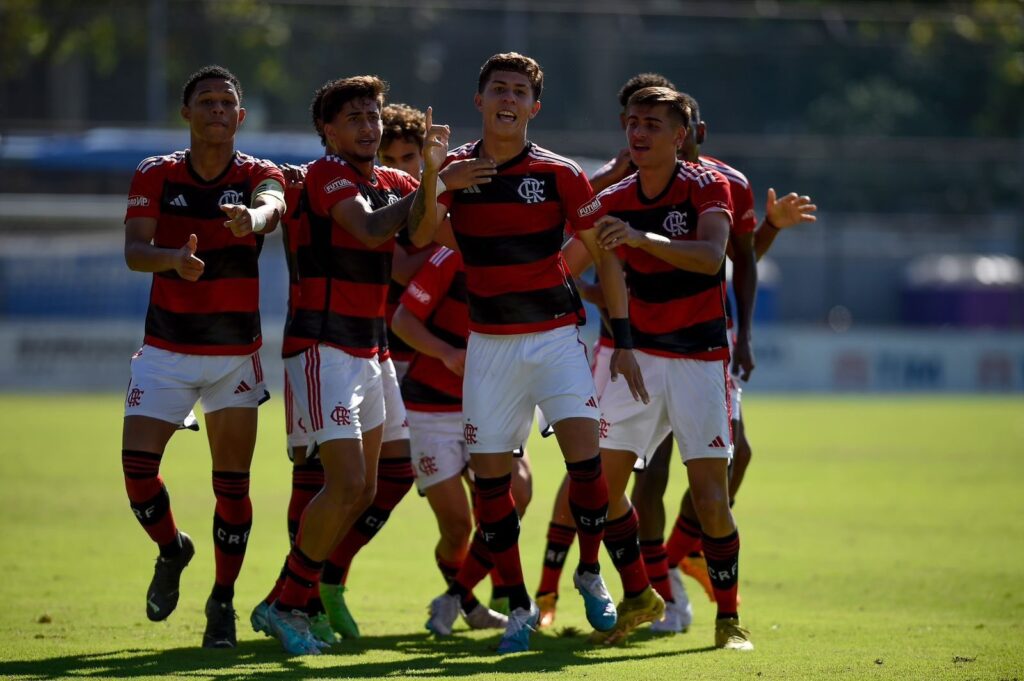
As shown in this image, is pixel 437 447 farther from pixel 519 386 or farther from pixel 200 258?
pixel 200 258

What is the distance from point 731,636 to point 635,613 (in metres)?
0.50

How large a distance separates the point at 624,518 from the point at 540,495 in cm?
710

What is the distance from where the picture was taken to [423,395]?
840cm

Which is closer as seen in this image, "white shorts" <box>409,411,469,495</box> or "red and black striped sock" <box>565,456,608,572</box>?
"red and black striped sock" <box>565,456,608,572</box>

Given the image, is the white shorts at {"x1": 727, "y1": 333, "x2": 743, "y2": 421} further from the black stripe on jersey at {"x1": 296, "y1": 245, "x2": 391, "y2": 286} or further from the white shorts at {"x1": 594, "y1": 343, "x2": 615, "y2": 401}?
the black stripe on jersey at {"x1": 296, "y1": 245, "x2": 391, "y2": 286}

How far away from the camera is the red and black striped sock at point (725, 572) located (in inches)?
290

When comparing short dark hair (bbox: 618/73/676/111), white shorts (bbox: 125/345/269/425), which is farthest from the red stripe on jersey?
short dark hair (bbox: 618/73/676/111)

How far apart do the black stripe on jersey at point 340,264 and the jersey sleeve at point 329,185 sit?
21 centimetres

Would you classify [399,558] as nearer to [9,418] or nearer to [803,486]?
[803,486]

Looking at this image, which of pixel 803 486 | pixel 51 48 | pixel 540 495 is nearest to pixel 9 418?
pixel 540 495

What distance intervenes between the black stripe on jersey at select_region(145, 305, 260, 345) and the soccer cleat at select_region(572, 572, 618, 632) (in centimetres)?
212

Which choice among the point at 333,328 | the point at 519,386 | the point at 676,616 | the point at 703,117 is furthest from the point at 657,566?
the point at 703,117

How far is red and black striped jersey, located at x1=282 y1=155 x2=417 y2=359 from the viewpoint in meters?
7.27

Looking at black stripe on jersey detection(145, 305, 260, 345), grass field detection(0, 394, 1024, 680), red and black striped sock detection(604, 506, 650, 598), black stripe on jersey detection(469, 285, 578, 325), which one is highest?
black stripe on jersey detection(469, 285, 578, 325)
